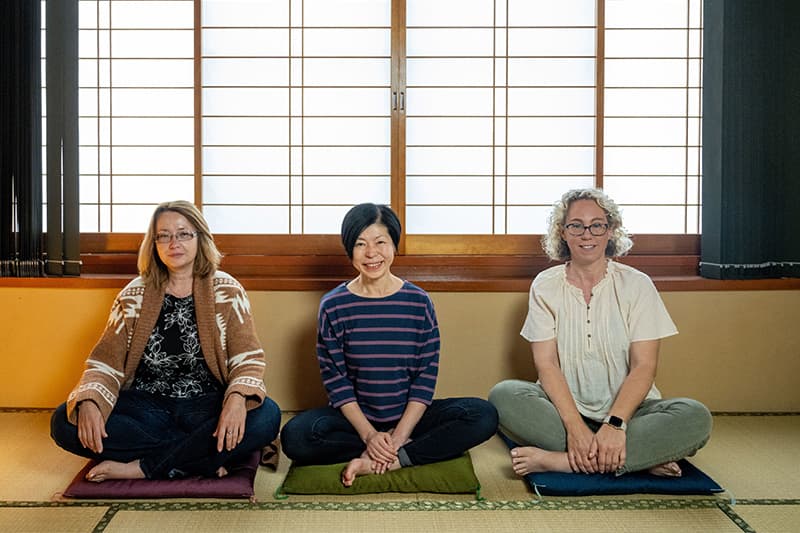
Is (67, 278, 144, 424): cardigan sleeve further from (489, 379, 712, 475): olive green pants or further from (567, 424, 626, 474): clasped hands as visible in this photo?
(567, 424, 626, 474): clasped hands

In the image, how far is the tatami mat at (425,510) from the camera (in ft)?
7.71

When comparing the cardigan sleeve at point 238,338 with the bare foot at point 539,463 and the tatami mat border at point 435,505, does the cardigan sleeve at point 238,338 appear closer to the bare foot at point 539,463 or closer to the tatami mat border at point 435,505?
the tatami mat border at point 435,505

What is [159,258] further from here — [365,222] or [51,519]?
[51,519]

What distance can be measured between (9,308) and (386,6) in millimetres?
2235

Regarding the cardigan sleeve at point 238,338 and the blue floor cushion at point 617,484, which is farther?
the cardigan sleeve at point 238,338

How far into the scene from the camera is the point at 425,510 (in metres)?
2.49

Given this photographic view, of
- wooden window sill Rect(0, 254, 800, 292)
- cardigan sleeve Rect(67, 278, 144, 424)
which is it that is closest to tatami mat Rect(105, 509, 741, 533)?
cardigan sleeve Rect(67, 278, 144, 424)

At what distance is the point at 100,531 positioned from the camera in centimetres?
230

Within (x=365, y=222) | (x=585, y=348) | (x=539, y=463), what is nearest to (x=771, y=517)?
(x=539, y=463)

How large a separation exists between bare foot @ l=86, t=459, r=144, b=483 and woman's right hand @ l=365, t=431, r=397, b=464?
762 millimetres

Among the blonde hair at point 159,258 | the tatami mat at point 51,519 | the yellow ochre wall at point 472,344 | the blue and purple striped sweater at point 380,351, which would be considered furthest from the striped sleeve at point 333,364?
the tatami mat at point 51,519

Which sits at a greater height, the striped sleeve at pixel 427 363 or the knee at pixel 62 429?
the striped sleeve at pixel 427 363

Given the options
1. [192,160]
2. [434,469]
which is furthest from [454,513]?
[192,160]

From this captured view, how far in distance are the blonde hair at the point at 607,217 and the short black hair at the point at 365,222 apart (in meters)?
0.63
